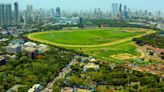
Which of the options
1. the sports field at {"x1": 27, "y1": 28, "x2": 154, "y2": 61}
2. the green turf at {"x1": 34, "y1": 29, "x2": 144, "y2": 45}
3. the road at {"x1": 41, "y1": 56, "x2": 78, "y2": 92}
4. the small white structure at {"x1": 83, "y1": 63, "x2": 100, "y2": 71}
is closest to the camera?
the road at {"x1": 41, "y1": 56, "x2": 78, "y2": 92}

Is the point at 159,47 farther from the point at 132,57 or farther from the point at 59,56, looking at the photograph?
the point at 59,56

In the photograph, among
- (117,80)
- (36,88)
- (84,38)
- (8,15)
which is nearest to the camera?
(36,88)

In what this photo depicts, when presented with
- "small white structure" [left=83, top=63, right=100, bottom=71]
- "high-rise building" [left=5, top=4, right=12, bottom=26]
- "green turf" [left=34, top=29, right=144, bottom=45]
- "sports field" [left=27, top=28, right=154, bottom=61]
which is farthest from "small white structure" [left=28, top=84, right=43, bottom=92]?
"high-rise building" [left=5, top=4, right=12, bottom=26]

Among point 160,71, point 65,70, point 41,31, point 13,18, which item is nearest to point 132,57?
point 160,71

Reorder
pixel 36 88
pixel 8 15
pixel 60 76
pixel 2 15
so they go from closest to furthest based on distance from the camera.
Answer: pixel 36 88 → pixel 60 76 → pixel 2 15 → pixel 8 15

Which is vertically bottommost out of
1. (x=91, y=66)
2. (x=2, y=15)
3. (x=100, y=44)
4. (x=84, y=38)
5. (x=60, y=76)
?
(x=60, y=76)

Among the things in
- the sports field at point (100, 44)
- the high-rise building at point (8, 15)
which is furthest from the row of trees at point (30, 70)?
the high-rise building at point (8, 15)

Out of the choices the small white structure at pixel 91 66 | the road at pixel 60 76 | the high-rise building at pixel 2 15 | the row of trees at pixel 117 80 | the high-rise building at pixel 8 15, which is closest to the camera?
the road at pixel 60 76

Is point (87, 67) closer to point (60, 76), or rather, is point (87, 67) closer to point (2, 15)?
point (60, 76)

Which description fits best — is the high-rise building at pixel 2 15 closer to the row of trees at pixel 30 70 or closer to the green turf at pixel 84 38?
the green turf at pixel 84 38


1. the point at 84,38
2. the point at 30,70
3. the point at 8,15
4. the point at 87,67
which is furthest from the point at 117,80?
the point at 8,15

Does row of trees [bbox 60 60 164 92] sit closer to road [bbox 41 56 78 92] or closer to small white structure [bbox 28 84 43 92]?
road [bbox 41 56 78 92]

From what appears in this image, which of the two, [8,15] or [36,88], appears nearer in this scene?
[36,88]

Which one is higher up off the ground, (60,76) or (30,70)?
(30,70)
